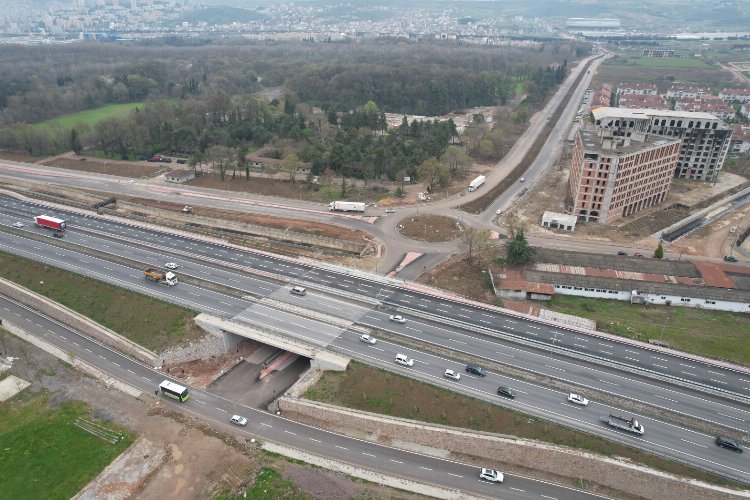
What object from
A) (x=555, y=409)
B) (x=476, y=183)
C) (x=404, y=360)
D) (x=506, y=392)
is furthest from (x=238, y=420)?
(x=476, y=183)

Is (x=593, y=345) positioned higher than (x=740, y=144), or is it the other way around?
(x=593, y=345)

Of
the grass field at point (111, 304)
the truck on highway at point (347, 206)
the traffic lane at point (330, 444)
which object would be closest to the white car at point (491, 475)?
the traffic lane at point (330, 444)

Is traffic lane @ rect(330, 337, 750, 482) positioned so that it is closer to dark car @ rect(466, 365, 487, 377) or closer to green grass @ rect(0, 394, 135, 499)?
dark car @ rect(466, 365, 487, 377)

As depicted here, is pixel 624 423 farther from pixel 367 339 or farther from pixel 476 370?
pixel 367 339

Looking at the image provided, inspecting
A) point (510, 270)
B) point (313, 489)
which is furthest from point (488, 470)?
point (510, 270)

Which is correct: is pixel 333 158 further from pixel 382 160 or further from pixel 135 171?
pixel 135 171

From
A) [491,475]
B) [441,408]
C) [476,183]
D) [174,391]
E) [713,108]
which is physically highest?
[713,108]
